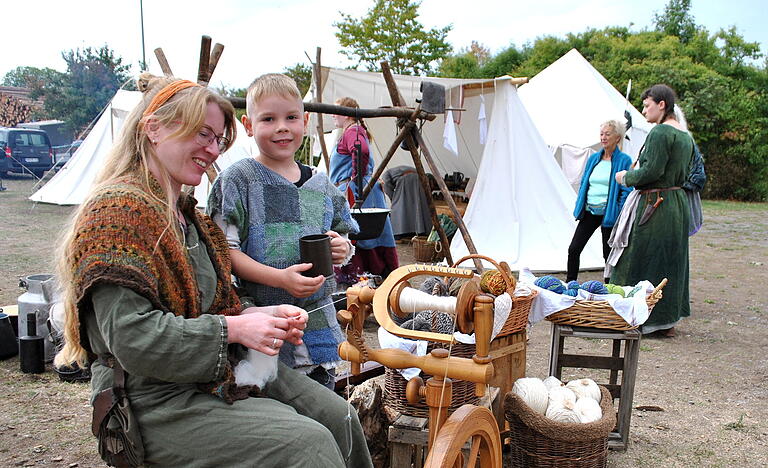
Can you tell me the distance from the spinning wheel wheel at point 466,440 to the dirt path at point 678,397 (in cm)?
135

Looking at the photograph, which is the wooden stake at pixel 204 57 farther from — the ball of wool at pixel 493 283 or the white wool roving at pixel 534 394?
the white wool roving at pixel 534 394

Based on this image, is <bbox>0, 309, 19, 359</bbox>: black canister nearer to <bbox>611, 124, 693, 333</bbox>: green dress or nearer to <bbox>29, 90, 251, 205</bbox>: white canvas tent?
<bbox>611, 124, 693, 333</bbox>: green dress

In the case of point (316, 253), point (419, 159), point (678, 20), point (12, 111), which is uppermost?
point (678, 20)

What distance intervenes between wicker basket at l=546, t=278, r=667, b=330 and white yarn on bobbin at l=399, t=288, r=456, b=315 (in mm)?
1493

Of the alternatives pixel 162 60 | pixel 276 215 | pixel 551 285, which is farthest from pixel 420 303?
pixel 162 60

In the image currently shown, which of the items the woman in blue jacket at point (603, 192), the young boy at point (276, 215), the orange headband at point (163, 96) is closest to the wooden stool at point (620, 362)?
the young boy at point (276, 215)

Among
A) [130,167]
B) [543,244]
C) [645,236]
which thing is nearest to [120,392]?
[130,167]

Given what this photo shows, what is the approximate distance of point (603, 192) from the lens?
5066mm

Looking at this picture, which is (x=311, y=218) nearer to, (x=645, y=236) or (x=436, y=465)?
(x=436, y=465)

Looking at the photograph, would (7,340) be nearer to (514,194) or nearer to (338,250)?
(338,250)

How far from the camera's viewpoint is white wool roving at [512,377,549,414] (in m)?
2.46

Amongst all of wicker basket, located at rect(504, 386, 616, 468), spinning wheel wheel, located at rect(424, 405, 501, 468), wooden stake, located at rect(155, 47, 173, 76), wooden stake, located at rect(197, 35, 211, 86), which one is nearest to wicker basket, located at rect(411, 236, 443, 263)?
wooden stake, located at rect(155, 47, 173, 76)

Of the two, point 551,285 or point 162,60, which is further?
point 162,60

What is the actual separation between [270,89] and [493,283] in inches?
50.7
